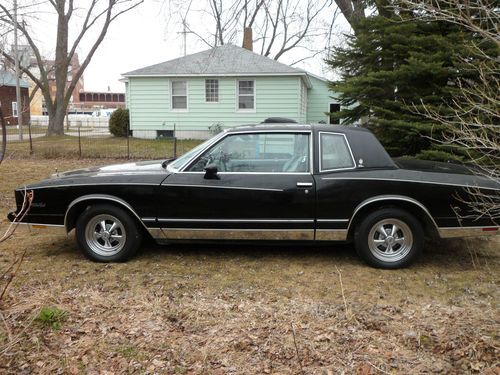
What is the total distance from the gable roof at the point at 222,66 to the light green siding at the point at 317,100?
190 inches

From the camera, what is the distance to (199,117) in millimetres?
20406

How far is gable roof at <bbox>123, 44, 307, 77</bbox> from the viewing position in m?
19.6

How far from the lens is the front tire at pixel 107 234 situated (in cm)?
482

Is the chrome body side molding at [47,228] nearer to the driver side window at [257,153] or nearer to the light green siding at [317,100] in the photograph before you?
the driver side window at [257,153]

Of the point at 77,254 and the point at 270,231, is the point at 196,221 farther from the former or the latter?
the point at 77,254

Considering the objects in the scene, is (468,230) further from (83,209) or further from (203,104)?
(203,104)

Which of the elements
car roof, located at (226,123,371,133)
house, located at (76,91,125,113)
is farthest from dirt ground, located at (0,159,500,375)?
house, located at (76,91,125,113)

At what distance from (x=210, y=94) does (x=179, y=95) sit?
4.65ft

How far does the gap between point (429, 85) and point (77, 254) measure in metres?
6.73

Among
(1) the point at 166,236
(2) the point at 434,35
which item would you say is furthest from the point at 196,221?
(2) the point at 434,35

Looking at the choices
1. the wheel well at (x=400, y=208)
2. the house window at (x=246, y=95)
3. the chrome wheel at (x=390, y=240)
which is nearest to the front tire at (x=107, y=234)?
the wheel well at (x=400, y=208)

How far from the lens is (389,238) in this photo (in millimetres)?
4727

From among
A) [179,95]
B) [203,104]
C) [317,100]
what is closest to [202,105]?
[203,104]

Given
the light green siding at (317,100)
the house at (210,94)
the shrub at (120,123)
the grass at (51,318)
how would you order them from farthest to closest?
the light green siding at (317,100) → the shrub at (120,123) → the house at (210,94) → the grass at (51,318)
